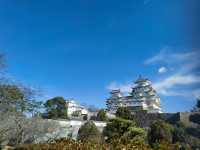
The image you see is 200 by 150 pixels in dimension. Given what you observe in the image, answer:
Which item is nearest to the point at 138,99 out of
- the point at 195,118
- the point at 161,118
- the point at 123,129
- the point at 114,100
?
the point at 114,100

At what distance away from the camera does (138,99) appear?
54.7m

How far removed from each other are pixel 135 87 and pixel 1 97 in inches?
1817

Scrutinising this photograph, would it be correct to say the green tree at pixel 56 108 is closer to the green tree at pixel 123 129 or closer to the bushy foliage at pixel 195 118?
the bushy foliage at pixel 195 118

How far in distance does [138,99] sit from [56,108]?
1685 centimetres

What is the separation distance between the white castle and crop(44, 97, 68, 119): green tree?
44.1 feet

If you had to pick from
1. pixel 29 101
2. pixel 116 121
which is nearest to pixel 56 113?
pixel 116 121

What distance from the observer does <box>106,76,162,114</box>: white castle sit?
5388 centimetres

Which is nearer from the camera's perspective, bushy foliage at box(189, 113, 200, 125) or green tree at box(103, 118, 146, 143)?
green tree at box(103, 118, 146, 143)

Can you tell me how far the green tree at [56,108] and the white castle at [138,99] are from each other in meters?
13.4

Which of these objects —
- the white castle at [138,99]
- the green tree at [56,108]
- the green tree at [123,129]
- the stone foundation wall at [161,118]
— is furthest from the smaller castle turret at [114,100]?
the green tree at [123,129]

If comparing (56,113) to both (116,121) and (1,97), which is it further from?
(1,97)

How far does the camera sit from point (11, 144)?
20766 millimetres

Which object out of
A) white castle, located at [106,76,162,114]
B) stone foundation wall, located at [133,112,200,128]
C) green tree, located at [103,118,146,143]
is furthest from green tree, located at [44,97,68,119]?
green tree, located at [103,118,146,143]

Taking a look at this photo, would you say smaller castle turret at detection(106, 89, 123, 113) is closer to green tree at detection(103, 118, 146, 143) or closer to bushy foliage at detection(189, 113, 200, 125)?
bushy foliage at detection(189, 113, 200, 125)
